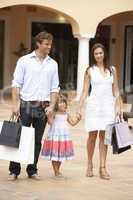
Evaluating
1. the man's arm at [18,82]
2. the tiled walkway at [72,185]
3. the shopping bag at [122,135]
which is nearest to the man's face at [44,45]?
the man's arm at [18,82]

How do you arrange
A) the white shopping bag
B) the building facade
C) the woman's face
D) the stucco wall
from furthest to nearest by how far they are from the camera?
the building facade, the stucco wall, the woman's face, the white shopping bag

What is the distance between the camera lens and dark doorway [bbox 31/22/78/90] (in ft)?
81.3

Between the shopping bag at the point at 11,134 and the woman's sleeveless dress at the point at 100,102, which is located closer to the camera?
the shopping bag at the point at 11,134

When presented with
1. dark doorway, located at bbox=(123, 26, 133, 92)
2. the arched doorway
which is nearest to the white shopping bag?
the arched doorway

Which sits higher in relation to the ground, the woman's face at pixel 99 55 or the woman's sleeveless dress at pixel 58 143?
the woman's face at pixel 99 55

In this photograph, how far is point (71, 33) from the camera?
24.9 m

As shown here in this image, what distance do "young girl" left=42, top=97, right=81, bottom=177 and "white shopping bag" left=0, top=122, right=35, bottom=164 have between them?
61cm

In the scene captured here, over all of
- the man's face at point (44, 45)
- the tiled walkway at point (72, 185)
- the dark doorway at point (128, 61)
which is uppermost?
the dark doorway at point (128, 61)

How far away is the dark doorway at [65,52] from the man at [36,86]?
1663 centimetres

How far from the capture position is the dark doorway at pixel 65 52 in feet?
81.3

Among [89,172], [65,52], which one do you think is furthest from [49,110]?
[65,52]

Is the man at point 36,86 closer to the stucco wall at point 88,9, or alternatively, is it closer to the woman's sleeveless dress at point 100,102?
the woman's sleeveless dress at point 100,102

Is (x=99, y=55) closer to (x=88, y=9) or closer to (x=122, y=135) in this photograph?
(x=122, y=135)

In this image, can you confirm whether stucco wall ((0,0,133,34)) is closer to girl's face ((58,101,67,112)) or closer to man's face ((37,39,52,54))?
girl's face ((58,101,67,112))
